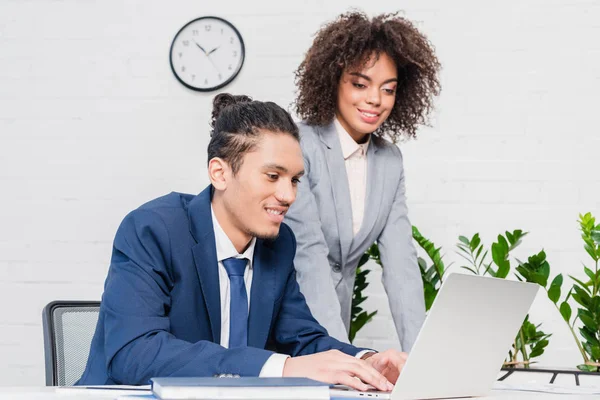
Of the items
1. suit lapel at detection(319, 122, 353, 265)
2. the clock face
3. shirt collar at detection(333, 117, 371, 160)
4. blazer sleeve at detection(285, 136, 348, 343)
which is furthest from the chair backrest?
the clock face

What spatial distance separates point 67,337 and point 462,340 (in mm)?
968

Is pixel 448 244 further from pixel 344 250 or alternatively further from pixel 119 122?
pixel 119 122

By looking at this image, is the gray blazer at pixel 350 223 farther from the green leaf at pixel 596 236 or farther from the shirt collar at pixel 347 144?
the green leaf at pixel 596 236

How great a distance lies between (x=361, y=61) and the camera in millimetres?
2244

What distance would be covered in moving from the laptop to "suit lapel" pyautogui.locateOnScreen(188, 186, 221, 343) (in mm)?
435

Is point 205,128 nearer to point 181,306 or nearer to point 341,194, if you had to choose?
point 341,194

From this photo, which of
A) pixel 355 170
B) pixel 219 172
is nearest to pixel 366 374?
pixel 219 172

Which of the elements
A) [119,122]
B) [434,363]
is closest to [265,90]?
[119,122]

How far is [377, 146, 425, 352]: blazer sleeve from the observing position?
2104mm

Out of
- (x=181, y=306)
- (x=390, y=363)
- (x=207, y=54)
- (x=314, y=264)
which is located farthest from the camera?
(x=207, y=54)

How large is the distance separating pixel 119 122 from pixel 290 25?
0.87m

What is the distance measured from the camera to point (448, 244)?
3.39m

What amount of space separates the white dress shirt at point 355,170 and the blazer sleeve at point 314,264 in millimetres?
143

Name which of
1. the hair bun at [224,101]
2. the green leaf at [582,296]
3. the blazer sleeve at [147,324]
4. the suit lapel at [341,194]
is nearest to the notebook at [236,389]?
the blazer sleeve at [147,324]
